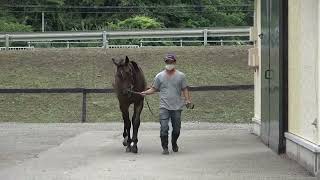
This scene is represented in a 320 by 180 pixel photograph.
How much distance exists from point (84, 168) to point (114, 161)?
988mm

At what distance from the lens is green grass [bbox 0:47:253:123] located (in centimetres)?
2072

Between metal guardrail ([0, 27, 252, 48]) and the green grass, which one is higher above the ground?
metal guardrail ([0, 27, 252, 48])

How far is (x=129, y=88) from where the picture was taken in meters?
13.4

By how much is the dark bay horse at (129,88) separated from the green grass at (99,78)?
A: 652cm

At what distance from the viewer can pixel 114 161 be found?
11961 millimetres

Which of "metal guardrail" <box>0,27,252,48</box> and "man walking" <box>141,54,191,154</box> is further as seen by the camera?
"metal guardrail" <box>0,27,252,48</box>

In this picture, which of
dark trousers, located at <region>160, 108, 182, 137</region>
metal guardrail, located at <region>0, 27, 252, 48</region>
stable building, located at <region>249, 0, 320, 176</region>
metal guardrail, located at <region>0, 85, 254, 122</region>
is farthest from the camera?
metal guardrail, located at <region>0, 27, 252, 48</region>

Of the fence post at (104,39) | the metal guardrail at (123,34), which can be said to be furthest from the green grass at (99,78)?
the metal guardrail at (123,34)

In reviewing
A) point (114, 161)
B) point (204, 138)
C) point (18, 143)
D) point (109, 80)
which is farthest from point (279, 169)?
point (109, 80)

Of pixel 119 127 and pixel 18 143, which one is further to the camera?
pixel 119 127

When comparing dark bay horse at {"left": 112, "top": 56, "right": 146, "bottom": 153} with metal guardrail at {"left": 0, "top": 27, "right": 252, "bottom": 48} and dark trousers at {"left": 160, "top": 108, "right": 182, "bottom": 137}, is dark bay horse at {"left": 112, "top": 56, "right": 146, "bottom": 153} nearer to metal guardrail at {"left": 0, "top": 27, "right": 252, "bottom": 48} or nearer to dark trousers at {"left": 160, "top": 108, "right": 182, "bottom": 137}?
dark trousers at {"left": 160, "top": 108, "right": 182, "bottom": 137}

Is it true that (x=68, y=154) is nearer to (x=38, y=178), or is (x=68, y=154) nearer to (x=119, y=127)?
(x=38, y=178)

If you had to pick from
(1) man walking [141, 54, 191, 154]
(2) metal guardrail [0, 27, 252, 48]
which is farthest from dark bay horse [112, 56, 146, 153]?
(2) metal guardrail [0, 27, 252, 48]

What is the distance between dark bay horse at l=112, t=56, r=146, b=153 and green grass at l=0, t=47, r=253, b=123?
6.52 m
